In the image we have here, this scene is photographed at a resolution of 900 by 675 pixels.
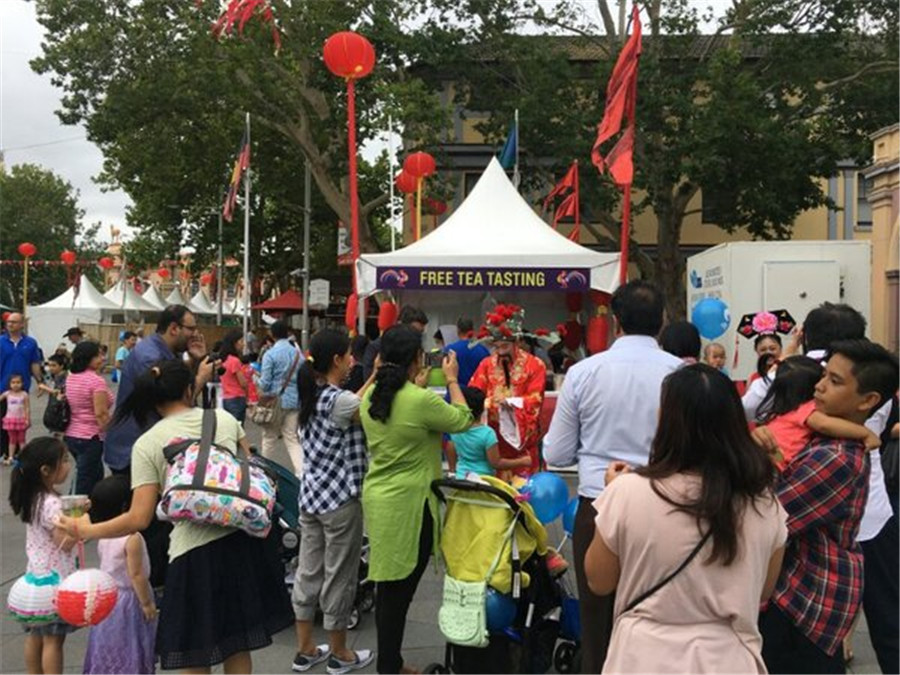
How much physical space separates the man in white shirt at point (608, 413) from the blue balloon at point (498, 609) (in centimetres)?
48

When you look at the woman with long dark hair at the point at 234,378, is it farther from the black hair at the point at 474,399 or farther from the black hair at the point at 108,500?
the black hair at the point at 108,500

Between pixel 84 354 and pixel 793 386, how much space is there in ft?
16.0

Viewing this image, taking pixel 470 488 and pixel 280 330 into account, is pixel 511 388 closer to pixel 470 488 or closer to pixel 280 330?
pixel 470 488

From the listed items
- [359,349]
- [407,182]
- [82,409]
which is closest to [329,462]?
[82,409]

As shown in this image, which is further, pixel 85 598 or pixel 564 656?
pixel 564 656

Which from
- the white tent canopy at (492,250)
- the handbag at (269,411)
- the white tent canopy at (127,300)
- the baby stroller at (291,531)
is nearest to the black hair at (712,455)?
the baby stroller at (291,531)

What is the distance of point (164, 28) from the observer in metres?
20.1

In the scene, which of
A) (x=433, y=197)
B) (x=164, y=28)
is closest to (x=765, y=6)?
(x=433, y=197)

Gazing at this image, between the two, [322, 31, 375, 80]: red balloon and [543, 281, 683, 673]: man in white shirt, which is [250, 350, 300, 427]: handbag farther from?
[543, 281, 683, 673]: man in white shirt

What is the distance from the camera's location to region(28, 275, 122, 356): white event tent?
35469mm

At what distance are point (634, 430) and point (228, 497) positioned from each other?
1.63m

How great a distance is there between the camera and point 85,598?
3.41 m

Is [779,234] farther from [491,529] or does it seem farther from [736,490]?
[736,490]

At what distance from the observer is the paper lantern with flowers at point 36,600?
3.65 metres
